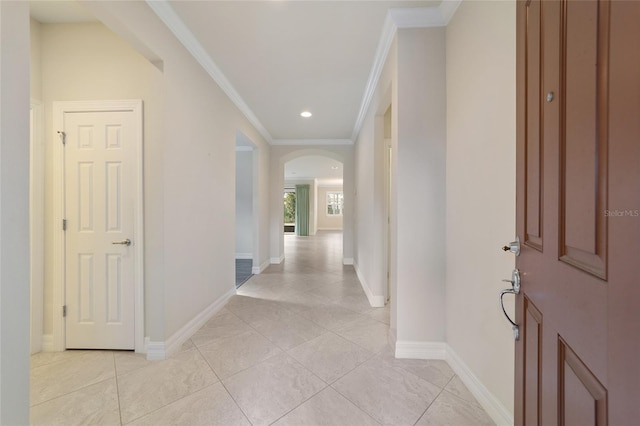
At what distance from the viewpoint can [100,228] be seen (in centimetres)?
209

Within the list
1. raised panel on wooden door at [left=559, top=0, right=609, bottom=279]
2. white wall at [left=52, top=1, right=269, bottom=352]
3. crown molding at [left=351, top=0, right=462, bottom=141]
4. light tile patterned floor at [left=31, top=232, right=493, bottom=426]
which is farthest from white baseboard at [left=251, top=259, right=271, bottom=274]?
raised panel on wooden door at [left=559, top=0, right=609, bottom=279]

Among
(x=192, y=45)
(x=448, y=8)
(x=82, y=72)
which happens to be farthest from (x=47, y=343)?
(x=448, y=8)

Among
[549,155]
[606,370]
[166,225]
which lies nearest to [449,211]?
[549,155]

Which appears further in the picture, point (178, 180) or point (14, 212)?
point (178, 180)

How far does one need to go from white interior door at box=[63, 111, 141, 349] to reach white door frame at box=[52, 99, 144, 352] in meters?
0.04

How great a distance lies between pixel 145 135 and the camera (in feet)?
6.73

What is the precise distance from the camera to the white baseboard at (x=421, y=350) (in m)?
1.95

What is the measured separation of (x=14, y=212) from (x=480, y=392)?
2425 millimetres

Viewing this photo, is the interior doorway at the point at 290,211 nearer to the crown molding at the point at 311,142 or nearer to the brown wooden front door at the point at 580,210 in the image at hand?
the crown molding at the point at 311,142

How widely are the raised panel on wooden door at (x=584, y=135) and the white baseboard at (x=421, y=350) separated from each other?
163cm

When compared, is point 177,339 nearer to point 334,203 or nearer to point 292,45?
point 292,45

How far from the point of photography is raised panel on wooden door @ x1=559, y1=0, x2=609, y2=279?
48cm

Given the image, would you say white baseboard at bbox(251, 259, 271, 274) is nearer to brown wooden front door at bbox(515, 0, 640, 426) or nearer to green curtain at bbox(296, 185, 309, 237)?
brown wooden front door at bbox(515, 0, 640, 426)

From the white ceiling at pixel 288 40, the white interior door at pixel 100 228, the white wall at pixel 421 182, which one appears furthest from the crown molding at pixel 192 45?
the white wall at pixel 421 182
